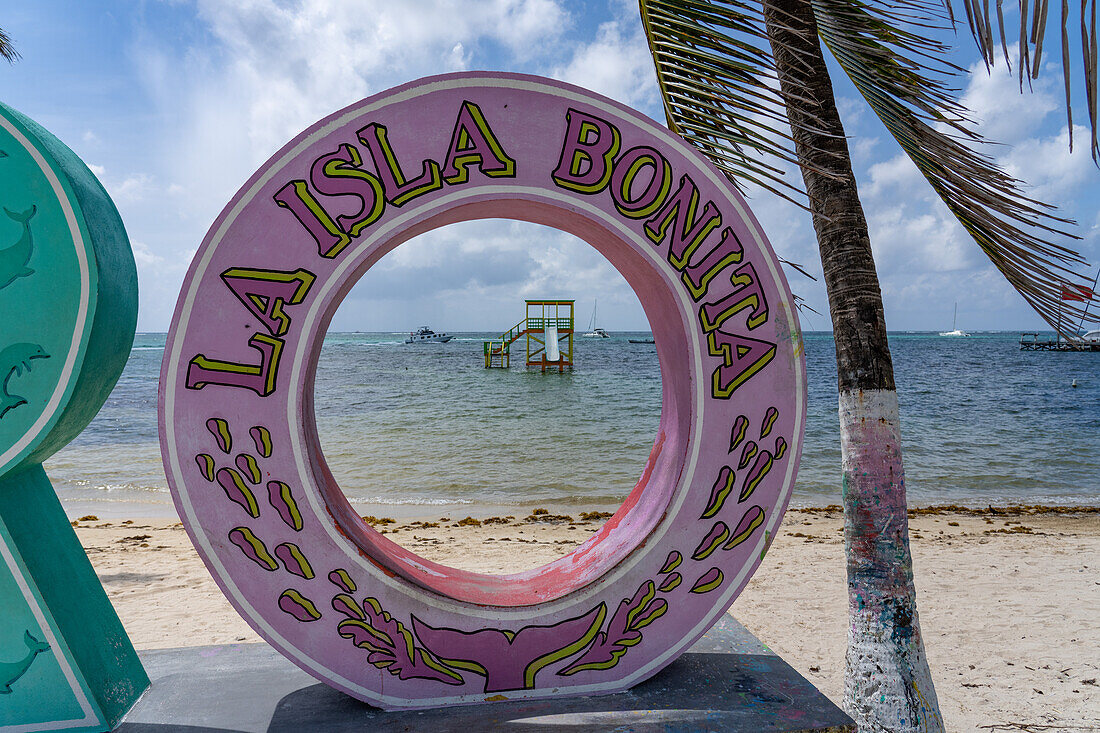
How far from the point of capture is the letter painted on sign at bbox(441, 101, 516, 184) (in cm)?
246

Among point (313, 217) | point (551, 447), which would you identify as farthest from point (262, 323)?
point (551, 447)

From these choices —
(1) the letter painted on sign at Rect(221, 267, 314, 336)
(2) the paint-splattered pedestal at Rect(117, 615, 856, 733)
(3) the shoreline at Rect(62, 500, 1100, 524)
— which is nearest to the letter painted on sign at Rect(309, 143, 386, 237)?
(1) the letter painted on sign at Rect(221, 267, 314, 336)

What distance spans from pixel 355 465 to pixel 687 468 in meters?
12.9

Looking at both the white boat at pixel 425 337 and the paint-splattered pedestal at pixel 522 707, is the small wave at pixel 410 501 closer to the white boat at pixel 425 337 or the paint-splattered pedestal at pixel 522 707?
the paint-splattered pedestal at pixel 522 707

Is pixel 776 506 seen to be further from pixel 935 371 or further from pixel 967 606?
pixel 935 371

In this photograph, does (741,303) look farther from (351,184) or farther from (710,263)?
(351,184)

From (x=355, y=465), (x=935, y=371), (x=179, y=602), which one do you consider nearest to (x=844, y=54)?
(x=179, y=602)

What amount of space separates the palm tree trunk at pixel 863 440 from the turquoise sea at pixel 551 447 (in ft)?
26.9

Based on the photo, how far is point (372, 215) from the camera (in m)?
2.42

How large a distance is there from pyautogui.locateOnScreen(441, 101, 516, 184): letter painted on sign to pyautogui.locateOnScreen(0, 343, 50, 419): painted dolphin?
1579mm

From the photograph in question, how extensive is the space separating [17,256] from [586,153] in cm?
206

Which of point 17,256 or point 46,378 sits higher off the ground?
point 17,256

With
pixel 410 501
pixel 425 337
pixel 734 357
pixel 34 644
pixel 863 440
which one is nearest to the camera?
pixel 34 644

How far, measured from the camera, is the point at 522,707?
2.58 meters
